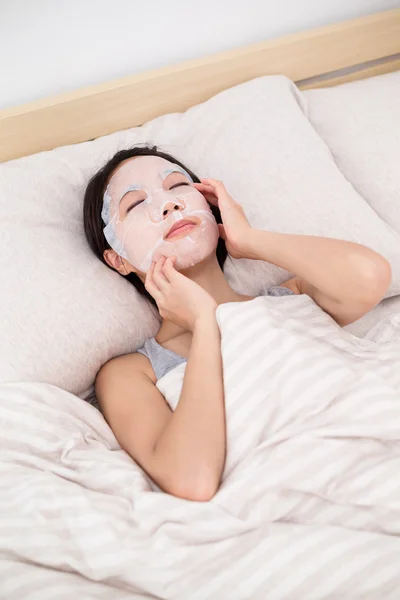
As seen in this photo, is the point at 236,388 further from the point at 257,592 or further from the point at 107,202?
the point at 107,202

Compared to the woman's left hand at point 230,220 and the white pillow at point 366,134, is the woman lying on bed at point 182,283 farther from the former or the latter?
the white pillow at point 366,134

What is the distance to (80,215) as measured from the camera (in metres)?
1.48

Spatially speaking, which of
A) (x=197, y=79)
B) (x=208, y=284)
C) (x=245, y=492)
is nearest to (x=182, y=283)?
(x=208, y=284)

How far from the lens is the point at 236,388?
1088 millimetres

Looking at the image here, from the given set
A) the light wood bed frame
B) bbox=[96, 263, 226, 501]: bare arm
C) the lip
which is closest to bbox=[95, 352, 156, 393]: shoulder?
bbox=[96, 263, 226, 501]: bare arm

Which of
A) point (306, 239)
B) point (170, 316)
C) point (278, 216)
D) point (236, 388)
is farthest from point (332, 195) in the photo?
point (236, 388)

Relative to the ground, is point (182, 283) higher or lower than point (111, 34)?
lower

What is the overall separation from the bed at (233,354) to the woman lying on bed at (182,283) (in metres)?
0.04

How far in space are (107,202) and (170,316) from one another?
12.7 inches

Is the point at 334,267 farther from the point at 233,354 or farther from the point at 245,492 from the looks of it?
the point at 245,492

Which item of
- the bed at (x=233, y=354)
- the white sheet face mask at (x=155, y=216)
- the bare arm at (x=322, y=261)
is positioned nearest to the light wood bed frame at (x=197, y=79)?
the bed at (x=233, y=354)

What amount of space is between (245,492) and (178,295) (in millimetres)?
464

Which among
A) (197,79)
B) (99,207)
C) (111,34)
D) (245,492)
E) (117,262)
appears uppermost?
(111,34)

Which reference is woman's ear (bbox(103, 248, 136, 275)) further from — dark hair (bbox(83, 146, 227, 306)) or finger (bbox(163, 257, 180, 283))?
finger (bbox(163, 257, 180, 283))
